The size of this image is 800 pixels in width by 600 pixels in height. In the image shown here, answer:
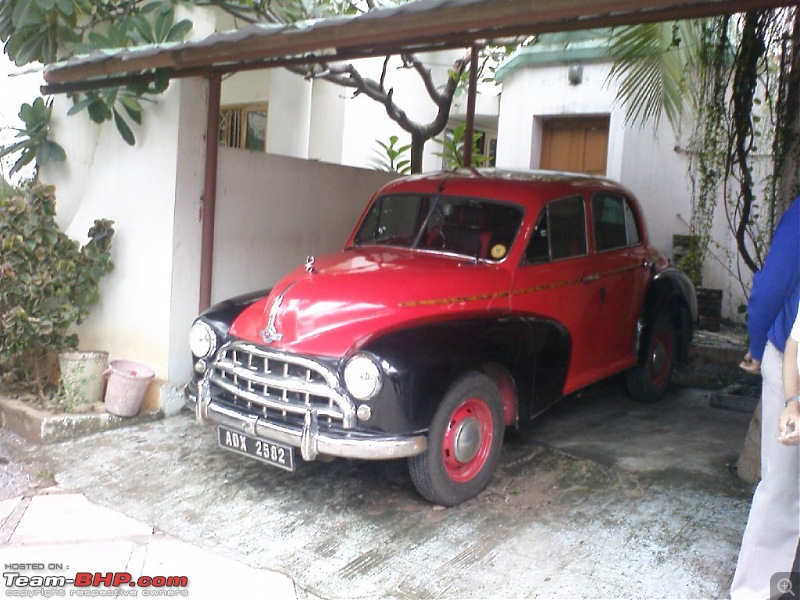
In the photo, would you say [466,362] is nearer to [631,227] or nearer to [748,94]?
[631,227]

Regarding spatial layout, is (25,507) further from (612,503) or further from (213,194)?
(612,503)

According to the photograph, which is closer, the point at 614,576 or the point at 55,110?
the point at 614,576

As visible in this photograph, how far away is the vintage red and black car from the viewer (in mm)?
4012

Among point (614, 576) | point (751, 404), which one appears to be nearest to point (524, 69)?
point (751, 404)

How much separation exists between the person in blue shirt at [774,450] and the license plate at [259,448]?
2.20m

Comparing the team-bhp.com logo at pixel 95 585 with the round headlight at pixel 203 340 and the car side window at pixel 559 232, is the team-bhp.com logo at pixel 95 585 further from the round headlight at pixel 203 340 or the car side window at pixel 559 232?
the car side window at pixel 559 232

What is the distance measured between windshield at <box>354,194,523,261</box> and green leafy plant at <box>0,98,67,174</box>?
8.85ft

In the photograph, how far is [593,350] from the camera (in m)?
5.66

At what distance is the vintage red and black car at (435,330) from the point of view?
401 centimetres

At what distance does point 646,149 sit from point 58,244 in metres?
6.77

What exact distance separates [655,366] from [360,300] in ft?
11.4

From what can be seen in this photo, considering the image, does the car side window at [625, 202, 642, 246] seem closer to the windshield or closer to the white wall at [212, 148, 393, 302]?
the windshield

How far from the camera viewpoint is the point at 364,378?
12.9ft

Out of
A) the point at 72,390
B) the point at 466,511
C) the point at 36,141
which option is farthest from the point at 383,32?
the point at 36,141
